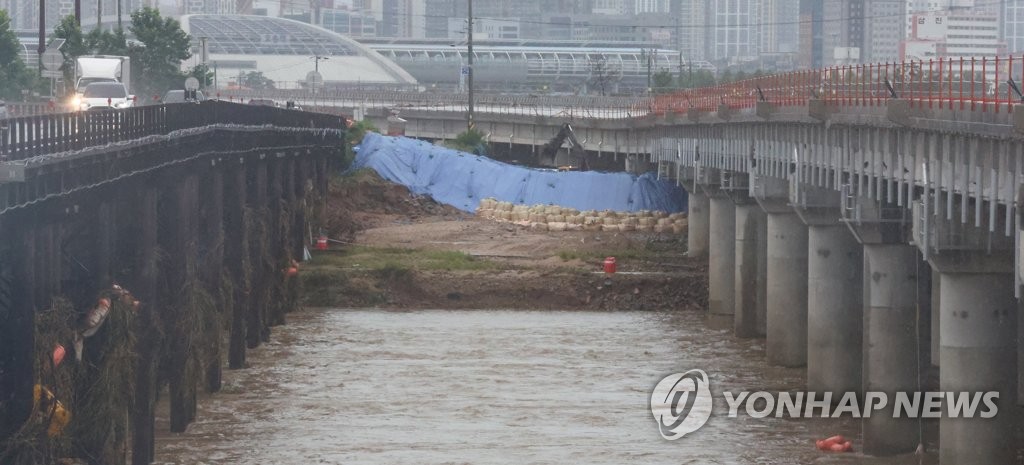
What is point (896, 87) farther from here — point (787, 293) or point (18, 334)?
point (18, 334)

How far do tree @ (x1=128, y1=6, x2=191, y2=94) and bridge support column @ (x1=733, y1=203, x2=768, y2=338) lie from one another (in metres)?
50.7

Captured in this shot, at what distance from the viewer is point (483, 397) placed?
125 feet

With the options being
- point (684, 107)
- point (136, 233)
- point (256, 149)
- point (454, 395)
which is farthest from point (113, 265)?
point (684, 107)

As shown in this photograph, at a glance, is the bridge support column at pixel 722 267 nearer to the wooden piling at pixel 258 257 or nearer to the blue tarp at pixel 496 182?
the wooden piling at pixel 258 257

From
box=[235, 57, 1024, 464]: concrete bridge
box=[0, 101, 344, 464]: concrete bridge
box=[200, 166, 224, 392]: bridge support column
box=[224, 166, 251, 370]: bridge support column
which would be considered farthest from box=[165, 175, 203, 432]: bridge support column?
box=[235, 57, 1024, 464]: concrete bridge

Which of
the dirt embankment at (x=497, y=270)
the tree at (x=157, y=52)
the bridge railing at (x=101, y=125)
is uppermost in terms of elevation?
the tree at (x=157, y=52)

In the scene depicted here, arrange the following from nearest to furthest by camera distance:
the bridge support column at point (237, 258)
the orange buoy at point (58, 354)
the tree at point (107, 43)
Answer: the orange buoy at point (58, 354), the bridge support column at point (237, 258), the tree at point (107, 43)

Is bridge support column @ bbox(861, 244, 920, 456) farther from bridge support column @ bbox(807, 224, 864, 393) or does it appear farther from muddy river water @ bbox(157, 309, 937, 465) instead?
bridge support column @ bbox(807, 224, 864, 393)

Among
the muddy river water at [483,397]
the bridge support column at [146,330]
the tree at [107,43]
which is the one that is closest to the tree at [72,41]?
the tree at [107,43]

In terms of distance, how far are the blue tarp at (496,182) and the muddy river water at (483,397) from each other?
21711mm

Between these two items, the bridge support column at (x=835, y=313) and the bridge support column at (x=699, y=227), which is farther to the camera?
the bridge support column at (x=699, y=227)

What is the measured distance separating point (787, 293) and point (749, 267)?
6.64 meters

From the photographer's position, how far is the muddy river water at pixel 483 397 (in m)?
31.7

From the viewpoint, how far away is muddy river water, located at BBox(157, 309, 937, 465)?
104 feet
